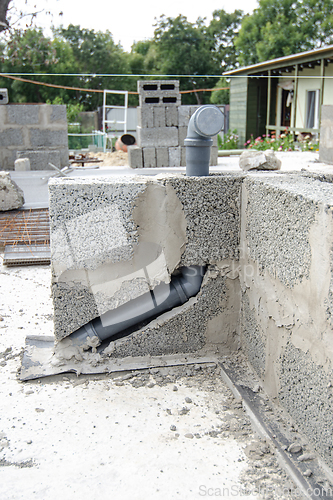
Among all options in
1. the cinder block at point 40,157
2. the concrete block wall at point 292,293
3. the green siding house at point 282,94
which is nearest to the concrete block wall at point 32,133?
the cinder block at point 40,157

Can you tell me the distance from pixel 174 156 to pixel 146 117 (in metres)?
1.12

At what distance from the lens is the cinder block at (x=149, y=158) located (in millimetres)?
10695

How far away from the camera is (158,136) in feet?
34.9

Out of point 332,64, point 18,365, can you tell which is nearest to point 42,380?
point 18,365

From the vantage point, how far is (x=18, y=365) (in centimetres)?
304

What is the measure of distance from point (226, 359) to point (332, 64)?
13.1m

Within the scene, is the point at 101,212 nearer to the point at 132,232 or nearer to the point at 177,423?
the point at 132,232

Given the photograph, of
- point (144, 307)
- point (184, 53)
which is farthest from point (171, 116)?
point (184, 53)

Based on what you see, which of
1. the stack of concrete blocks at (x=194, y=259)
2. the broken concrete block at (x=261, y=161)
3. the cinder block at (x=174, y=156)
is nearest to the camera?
the stack of concrete blocks at (x=194, y=259)

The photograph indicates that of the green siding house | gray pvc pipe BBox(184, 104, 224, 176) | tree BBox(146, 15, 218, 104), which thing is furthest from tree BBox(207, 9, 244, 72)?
gray pvc pipe BBox(184, 104, 224, 176)

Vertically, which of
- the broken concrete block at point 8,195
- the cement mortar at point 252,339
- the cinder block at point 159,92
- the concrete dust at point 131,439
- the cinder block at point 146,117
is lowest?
the concrete dust at point 131,439

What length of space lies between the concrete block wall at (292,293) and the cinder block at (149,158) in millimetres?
8026

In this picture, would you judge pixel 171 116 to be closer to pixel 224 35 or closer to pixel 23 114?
pixel 23 114

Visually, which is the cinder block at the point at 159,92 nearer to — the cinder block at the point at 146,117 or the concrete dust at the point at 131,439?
the cinder block at the point at 146,117
